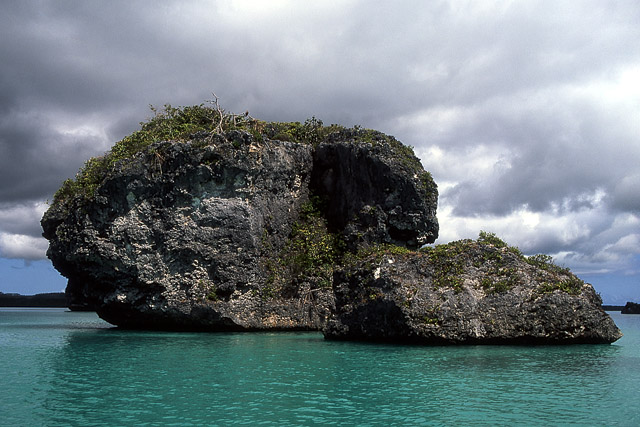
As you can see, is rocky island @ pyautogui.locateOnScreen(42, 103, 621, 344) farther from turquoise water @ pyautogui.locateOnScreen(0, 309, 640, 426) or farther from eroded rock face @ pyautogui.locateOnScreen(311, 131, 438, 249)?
turquoise water @ pyautogui.locateOnScreen(0, 309, 640, 426)

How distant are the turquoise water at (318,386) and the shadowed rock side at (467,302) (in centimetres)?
156

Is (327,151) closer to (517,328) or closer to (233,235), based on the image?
(233,235)

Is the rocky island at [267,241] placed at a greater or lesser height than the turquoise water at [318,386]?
greater

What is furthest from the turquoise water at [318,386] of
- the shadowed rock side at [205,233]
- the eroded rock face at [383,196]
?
the eroded rock face at [383,196]

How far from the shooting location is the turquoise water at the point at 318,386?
1008 cm

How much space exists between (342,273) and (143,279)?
1232cm

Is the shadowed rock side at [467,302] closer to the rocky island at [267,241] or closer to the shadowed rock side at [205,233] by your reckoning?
the rocky island at [267,241]

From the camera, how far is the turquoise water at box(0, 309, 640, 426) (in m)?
10.1

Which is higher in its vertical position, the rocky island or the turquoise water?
the rocky island

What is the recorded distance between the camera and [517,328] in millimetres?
22750

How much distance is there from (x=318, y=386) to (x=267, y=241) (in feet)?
69.3

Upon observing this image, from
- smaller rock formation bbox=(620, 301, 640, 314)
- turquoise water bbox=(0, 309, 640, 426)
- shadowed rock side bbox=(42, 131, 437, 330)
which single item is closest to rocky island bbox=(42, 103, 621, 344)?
shadowed rock side bbox=(42, 131, 437, 330)

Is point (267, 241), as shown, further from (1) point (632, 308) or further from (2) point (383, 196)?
(1) point (632, 308)

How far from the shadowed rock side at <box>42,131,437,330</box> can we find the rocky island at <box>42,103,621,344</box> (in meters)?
0.07
